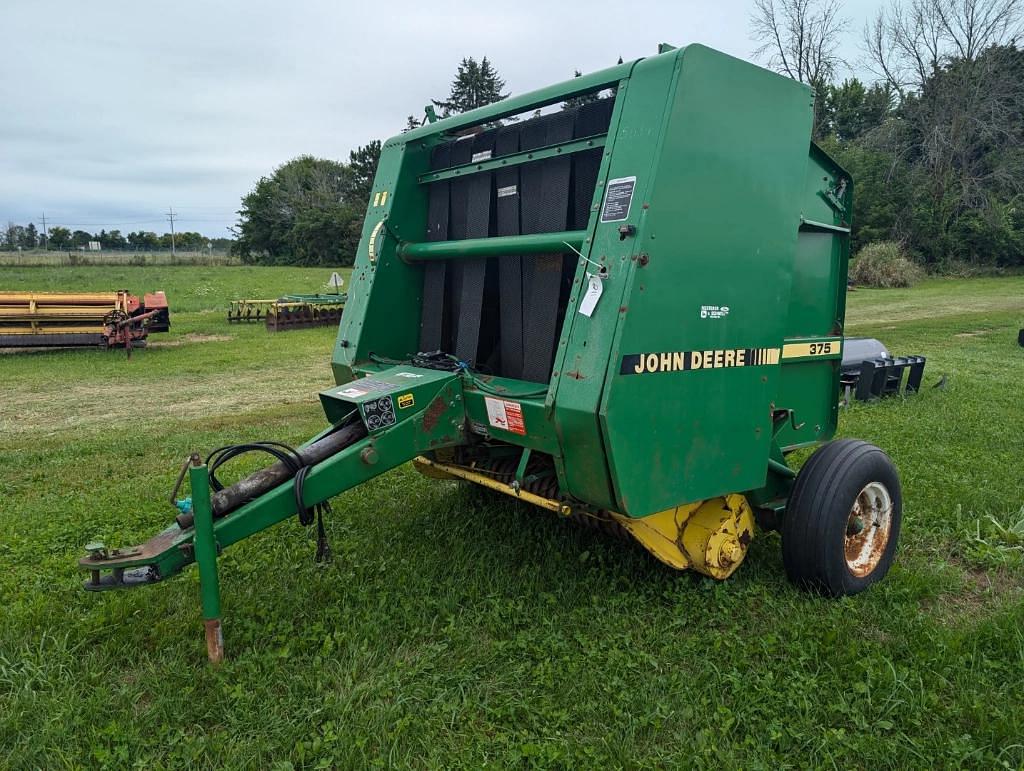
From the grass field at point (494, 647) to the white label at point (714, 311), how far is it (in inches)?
53.8

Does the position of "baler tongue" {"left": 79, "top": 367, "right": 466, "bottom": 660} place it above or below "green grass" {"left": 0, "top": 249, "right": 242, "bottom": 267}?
below

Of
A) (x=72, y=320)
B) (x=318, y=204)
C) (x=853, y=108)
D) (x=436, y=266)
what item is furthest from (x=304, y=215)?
(x=436, y=266)

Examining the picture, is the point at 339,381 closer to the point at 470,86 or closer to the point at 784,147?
the point at 784,147

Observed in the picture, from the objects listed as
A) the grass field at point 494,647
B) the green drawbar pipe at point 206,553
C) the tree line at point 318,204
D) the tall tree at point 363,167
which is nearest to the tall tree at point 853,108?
the tree line at point 318,204

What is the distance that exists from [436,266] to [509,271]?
0.62m

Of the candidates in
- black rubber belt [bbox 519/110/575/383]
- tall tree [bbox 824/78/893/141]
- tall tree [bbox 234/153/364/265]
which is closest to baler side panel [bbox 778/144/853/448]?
black rubber belt [bbox 519/110/575/383]

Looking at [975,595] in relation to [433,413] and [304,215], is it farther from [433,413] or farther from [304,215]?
[304,215]

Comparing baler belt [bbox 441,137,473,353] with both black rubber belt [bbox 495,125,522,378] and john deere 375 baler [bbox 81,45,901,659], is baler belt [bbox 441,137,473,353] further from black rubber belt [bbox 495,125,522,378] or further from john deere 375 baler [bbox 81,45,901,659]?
black rubber belt [bbox 495,125,522,378]

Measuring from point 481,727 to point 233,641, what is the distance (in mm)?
1165

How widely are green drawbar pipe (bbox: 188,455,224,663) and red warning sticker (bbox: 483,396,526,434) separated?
118 cm

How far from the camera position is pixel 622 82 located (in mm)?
3033

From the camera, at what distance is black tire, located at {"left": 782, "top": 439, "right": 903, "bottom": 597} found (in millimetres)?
3438

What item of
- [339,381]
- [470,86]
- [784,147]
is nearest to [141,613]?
[339,381]

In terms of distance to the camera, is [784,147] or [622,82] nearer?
[622,82]
